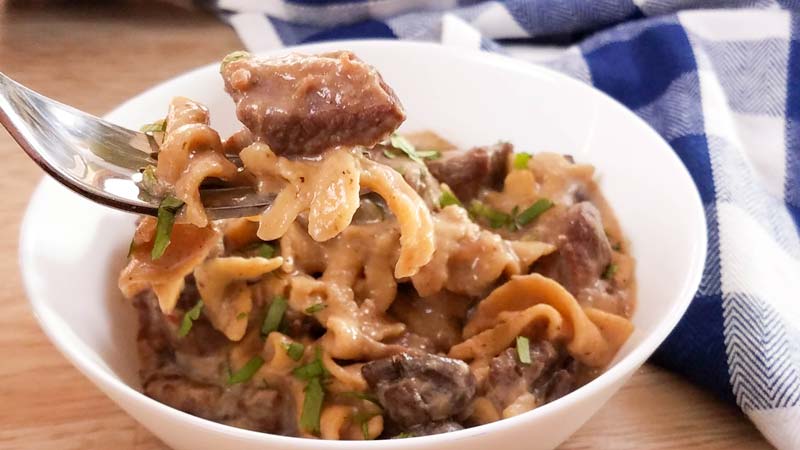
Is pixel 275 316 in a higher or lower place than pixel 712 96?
lower

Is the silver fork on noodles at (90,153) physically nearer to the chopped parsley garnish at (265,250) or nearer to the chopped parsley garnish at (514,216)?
the chopped parsley garnish at (265,250)

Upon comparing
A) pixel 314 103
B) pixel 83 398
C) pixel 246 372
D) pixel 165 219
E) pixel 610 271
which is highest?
pixel 314 103

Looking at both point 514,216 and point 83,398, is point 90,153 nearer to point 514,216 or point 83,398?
point 83,398

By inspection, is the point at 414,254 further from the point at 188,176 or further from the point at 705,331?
the point at 705,331

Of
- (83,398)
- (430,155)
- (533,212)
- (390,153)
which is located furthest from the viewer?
(430,155)

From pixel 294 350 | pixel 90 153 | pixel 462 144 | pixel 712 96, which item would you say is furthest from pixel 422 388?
pixel 712 96

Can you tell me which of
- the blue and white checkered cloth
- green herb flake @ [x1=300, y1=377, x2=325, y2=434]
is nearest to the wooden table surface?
the blue and white checkered cloth

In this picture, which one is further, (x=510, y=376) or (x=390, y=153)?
(x=390, y=153)

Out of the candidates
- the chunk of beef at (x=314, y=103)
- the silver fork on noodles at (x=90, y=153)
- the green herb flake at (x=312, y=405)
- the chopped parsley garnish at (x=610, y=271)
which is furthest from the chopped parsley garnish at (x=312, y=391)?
the chopped parsley garnish at (x=610, y=271)
